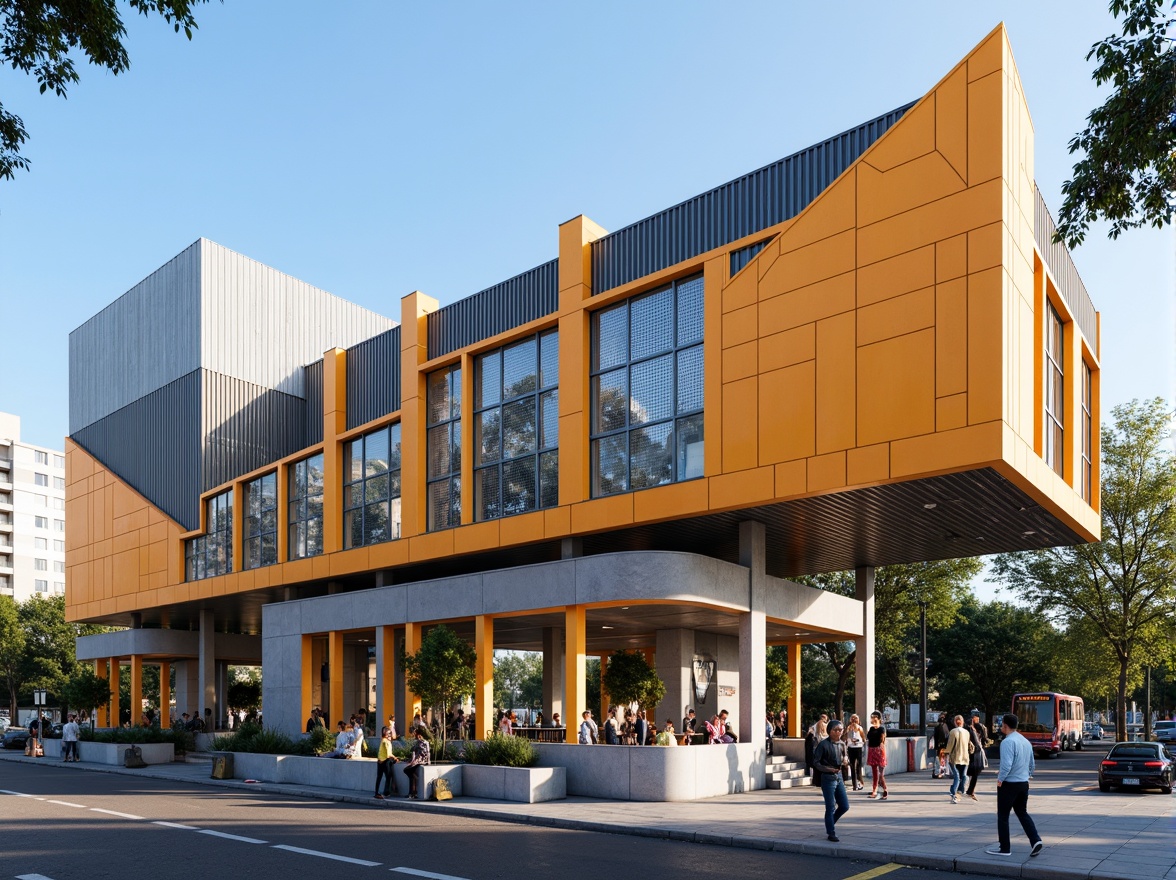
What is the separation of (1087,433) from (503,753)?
1758 cm

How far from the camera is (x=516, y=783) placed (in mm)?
21875

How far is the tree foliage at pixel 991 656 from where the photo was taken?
6756 cm

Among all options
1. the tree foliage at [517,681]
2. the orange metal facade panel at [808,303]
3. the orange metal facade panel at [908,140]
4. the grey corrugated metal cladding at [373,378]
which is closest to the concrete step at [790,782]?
the orange metal facade panel at [808,303]

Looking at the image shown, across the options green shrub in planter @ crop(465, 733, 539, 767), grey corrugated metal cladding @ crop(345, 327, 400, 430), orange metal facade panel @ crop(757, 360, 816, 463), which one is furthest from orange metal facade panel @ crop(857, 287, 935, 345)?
grey corrugated metal cladding @ crop(345, 327, 400, 430)

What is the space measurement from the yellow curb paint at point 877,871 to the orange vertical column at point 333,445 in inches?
980

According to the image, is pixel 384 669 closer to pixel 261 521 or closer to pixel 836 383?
pixel 261 521

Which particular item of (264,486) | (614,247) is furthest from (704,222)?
(264,486)

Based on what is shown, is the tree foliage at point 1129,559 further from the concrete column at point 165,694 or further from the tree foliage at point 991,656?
the concrete column at point 165,694

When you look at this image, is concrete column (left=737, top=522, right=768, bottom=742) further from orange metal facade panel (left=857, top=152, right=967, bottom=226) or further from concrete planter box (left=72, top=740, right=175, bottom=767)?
concrete planter box (left=72, top=740, right=175, bottom=767)

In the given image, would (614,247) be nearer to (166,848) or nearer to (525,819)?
(525,819)

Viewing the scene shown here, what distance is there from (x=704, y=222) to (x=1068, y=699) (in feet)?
116

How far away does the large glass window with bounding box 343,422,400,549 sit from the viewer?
109 feet

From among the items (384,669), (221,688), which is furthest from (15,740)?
(384,669)

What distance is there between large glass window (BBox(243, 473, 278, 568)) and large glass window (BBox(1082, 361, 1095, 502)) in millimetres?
27114
